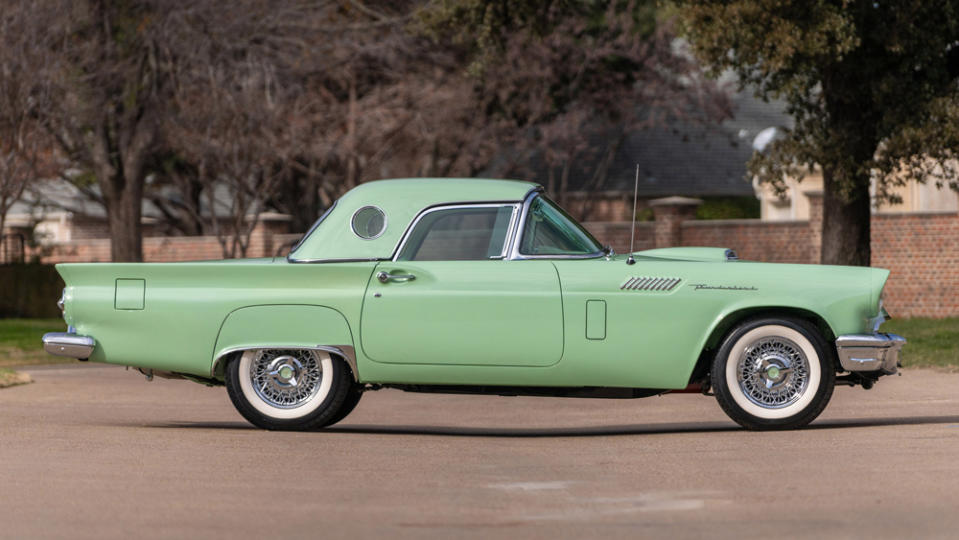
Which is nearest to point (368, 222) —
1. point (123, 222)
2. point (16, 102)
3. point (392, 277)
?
point (392, 277)

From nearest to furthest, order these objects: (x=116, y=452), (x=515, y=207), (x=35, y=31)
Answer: (x=116, y=452)
(x=515, y=207)
(x=35, y=31)

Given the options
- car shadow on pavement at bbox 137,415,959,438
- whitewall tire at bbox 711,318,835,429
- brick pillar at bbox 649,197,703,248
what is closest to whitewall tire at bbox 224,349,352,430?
car shadow on pavement at bbox 137,415,959,438

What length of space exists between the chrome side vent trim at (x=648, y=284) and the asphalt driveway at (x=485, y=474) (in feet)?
3.24

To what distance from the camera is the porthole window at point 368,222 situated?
33.9ft

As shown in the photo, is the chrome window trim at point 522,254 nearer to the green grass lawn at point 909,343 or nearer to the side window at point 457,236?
the side window at point 457,236

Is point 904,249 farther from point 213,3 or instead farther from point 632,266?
point 632,266

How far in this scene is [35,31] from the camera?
2312 cm

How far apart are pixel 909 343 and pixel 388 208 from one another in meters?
12.3

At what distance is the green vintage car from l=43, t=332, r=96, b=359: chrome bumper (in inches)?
0.4

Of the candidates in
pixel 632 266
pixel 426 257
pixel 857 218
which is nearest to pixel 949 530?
pixel 632 266

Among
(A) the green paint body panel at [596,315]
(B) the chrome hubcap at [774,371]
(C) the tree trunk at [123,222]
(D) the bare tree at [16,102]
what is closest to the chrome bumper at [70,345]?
(A) the green paint body panel at [596,315]

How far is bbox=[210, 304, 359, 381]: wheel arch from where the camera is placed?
10.2m

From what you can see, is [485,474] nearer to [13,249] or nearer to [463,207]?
[463,207]

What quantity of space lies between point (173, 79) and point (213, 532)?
1992 centimetres
